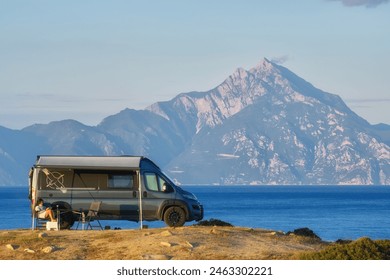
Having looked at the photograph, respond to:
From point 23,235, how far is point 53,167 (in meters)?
4.50

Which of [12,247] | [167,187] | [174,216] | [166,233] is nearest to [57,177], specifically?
[167,187]

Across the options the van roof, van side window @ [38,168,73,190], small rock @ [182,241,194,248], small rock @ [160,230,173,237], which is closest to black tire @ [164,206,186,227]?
the van roof

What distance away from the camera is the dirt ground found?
28.0 metres

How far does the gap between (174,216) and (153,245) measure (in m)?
7.63

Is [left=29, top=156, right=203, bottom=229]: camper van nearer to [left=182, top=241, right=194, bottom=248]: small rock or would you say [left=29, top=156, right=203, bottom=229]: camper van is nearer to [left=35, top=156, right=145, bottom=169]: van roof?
[left=35, top=156, right=145, bottom=169]: van roof

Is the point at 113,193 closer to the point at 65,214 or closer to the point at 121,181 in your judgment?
the point at 121,181

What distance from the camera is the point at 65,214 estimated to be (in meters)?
36.6

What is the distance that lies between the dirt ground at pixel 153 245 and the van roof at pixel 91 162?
3.82 metres

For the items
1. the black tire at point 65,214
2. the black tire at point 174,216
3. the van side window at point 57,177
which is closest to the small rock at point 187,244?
the black tire at point 174,216

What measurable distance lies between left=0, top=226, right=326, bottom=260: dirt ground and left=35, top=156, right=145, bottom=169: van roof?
3.82m

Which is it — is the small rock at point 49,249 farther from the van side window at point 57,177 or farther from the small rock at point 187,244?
the van side window at point 57,177
